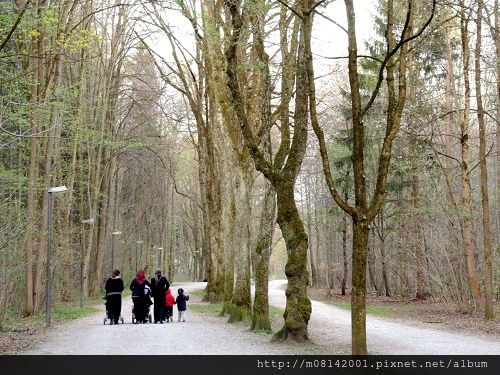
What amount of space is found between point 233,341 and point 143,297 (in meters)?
5.44

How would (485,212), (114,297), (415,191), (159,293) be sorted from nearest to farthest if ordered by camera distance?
(114,297) → (159,293) → (485,212) → (415,191)

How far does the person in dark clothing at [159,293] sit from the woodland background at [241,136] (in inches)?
80.2

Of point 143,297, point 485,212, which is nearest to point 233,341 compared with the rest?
point 143,297

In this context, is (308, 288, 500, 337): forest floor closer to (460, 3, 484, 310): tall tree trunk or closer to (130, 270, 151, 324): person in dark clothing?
(460, 3, 484, 310): tall tree trunk

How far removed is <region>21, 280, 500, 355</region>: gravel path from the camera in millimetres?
10992

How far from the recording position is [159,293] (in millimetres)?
17484

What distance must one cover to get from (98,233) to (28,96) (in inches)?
735

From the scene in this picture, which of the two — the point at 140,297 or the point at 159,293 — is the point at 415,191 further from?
the point at 140,297

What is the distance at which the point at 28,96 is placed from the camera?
19.4 metres

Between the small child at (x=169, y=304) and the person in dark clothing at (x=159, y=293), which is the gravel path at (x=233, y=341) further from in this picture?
the person in dark clothing at (x=159, y=293)

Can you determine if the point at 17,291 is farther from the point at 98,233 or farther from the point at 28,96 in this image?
the point at 98,233

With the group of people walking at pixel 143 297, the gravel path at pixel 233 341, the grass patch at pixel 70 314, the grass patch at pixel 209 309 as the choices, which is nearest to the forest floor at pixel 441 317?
the gravel path at pixel 233 341

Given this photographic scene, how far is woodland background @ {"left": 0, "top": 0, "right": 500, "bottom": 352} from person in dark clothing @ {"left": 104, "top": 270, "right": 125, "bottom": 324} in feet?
8.48

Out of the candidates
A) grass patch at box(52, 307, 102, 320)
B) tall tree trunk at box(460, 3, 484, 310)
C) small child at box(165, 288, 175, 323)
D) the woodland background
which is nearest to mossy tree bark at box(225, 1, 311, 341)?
the woodland background
